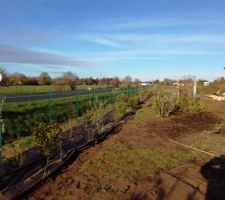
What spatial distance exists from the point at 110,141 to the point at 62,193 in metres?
4.86

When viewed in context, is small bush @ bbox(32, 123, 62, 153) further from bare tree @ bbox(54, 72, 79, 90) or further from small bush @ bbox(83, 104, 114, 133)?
bare tree @ bbox(54, 72, 79, 90)

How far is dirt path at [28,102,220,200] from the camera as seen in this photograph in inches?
241

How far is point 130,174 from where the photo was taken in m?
7.32

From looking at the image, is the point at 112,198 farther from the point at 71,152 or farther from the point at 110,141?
the point at 110,141

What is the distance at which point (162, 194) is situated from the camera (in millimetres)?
6219

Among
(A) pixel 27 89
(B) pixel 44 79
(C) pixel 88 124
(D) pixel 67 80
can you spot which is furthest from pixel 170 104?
(B) pixel 44 79

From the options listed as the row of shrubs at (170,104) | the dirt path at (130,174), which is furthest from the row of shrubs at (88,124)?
the row of shrubs at (170,104)

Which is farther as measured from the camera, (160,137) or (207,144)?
(160,137)

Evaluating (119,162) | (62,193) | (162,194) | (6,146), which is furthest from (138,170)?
(6,146)

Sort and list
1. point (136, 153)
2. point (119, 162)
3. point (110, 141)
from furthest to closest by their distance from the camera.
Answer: point (110, 141)
point (136, 153)
point (119, 162)

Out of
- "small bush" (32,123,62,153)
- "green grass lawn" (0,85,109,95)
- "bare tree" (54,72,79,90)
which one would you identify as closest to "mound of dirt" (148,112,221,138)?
"small bush" (32,123,62,153)

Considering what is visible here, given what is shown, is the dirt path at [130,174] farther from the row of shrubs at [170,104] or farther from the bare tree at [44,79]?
the bare tree at [44,79]

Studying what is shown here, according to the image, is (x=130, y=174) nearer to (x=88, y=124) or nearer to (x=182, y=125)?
(x=88, y=124)

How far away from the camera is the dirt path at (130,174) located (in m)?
6.13
